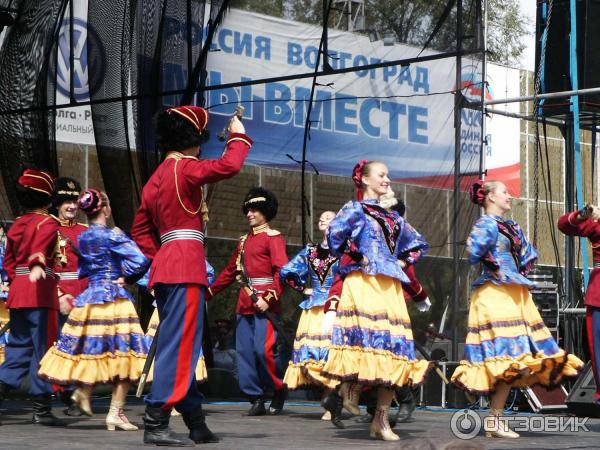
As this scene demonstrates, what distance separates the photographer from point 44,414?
827 centimetres

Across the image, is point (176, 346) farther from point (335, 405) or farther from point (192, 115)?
point (335, 405)

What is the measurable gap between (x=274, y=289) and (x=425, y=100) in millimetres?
2131

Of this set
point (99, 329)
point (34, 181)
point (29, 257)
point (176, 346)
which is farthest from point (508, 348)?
point (34, 181)

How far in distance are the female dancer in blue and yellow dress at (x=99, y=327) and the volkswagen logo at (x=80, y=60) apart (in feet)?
10.2

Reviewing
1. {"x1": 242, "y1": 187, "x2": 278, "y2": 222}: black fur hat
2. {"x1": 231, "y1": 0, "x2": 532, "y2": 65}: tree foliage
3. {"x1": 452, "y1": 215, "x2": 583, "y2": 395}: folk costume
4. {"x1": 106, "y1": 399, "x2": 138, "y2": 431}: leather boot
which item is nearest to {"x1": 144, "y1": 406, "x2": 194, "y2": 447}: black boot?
{"x1": 106, "y1": 399, "x2": 138, "y2": 431}: leather boot

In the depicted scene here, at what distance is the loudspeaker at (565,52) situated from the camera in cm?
1141

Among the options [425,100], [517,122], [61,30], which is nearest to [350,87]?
[425,100]

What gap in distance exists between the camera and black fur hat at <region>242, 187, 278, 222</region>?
32.5 feet

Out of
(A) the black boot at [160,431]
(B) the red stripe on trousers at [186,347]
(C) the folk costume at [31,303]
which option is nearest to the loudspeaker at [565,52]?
(C) the folk costume at [31,303]

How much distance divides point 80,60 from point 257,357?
10.9 ft

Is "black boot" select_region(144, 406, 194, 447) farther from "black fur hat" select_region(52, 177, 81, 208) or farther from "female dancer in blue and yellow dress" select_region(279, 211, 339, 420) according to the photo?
"black fur hat" select_region(52, 177, 81, 208)

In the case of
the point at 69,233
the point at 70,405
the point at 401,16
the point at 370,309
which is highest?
the point at 401,16

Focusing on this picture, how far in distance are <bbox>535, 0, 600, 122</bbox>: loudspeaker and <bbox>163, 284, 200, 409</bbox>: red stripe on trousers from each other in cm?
587

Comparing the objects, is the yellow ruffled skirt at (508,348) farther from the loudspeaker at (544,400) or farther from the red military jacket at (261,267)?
the loudspeaker at (544,400)
